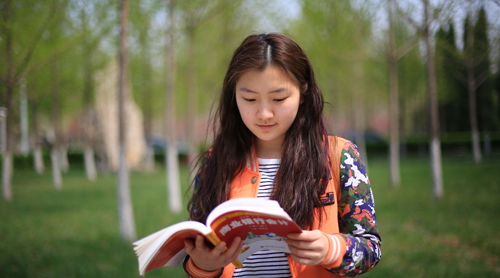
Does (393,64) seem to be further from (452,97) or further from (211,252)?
(211,252)

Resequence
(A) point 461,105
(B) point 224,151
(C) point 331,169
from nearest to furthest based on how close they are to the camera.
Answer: (C) point 331,169, (B) point 224,151, (A) point 461,105

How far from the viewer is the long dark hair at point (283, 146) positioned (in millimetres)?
1208

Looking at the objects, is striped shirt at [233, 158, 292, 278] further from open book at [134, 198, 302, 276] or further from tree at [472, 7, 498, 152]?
tree at [472, 7, 498, 152]

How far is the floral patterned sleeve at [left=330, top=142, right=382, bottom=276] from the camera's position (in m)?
1.10

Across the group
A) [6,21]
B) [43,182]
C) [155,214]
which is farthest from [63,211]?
[43,182]

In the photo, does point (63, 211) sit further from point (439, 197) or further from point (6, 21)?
point (439, 197)

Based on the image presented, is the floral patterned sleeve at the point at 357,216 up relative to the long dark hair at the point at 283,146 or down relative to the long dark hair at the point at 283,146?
down

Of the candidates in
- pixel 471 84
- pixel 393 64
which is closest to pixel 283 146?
pixel 393 64

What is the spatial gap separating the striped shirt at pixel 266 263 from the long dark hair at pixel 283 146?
48 millimetres

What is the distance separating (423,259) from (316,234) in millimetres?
3376

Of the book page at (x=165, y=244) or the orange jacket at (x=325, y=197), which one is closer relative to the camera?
the book page at (x=165, y=244)

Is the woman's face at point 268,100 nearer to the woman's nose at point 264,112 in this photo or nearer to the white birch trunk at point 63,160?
the woman's nose at point 264,112

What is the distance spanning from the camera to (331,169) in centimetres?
124

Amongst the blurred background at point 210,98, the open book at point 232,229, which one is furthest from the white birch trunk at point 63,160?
the open book at point 232,229
